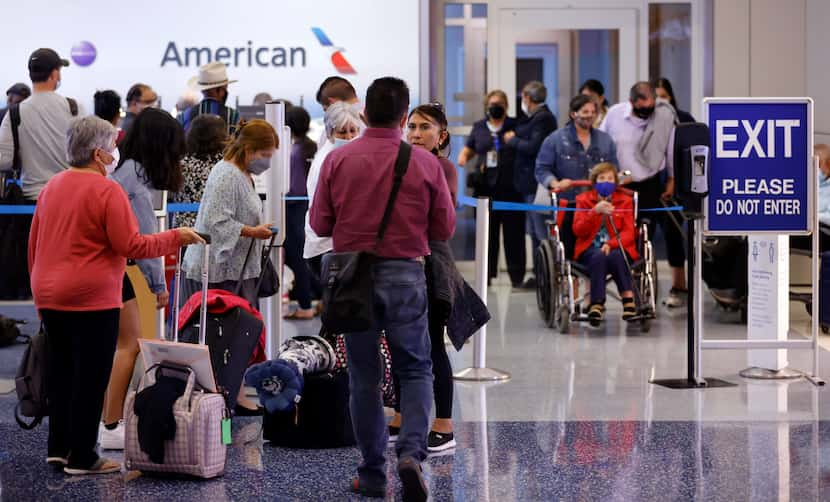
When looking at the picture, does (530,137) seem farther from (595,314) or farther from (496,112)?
(595,314)

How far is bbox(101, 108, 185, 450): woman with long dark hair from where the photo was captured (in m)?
5.69

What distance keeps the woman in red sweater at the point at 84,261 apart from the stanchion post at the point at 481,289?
2328 mm

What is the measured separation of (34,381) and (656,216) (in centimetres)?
649

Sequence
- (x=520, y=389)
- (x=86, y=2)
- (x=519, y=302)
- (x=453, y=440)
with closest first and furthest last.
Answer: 1. (x=453, y=440)
2. (x=520, y=389)
3. (x=519, y=302)
4. (x=86, y=2)

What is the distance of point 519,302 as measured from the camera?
1091 centimetres

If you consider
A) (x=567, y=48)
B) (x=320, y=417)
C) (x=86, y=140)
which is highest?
(x=567, y=48)

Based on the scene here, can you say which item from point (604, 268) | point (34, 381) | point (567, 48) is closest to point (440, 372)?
point (34, 381)

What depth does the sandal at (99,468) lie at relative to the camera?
534 cm

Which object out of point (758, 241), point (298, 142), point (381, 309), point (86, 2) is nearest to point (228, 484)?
point (381, 309)

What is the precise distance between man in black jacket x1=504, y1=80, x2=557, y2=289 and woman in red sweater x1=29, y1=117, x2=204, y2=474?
20.1ft

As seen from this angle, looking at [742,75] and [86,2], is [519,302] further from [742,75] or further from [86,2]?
[86,2]

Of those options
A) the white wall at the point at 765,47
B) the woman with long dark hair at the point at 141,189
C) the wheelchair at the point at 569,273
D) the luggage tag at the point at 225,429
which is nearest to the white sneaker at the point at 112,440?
the woman with long dark hair at the point at 141,189

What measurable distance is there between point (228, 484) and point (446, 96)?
26.5 ft

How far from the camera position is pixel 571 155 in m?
9.78
